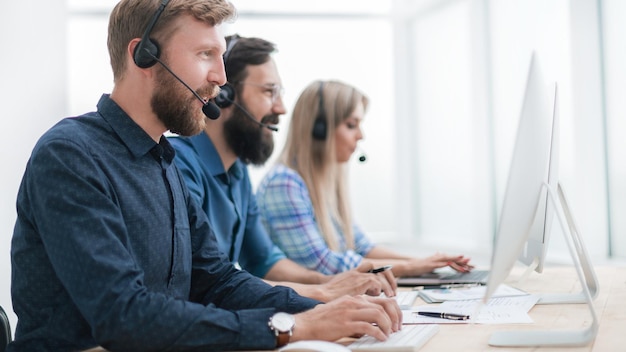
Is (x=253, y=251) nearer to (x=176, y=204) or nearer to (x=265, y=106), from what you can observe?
(x=265, y=106)

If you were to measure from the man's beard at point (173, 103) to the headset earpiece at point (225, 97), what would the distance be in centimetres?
66

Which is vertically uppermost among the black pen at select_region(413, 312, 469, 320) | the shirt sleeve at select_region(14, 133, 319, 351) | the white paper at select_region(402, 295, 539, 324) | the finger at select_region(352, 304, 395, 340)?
the shirt sleeve at select_region(14, 133, 319, 351)

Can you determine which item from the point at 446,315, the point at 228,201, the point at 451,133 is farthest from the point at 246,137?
the point at 451,133

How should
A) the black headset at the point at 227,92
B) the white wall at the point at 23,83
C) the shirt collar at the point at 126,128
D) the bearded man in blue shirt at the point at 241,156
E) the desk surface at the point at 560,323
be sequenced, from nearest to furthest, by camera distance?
the desk surface at the point at 560,323 < the shirt collar at the point at 126,128 < the bearded man in blue shirt at the point at 241,156 < the black headset at the point at 227,92 < the white wall at the point at 23,83

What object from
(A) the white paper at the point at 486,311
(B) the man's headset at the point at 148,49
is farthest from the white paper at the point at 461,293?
(B) the man's headset at the point at 148,49

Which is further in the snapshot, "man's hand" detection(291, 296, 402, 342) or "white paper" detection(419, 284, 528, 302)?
"white paper" detection(419, 284, 528, 302)

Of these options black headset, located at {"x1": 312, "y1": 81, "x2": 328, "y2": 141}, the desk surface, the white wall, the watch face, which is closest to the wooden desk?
the desk surface

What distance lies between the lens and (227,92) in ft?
6.86

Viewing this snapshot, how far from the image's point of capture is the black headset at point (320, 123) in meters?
2.52

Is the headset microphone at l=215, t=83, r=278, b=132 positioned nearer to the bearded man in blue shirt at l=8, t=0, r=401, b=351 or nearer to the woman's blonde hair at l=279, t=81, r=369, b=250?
the woman's blonde hair at l=279, t=81, r=369, b=250

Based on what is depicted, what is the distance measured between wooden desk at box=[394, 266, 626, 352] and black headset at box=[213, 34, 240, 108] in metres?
0.89

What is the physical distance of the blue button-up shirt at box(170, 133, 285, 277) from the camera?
187 cm

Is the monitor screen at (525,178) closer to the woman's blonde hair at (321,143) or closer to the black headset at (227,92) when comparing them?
the black headset at (227,92)

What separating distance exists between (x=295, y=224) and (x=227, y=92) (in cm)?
50
